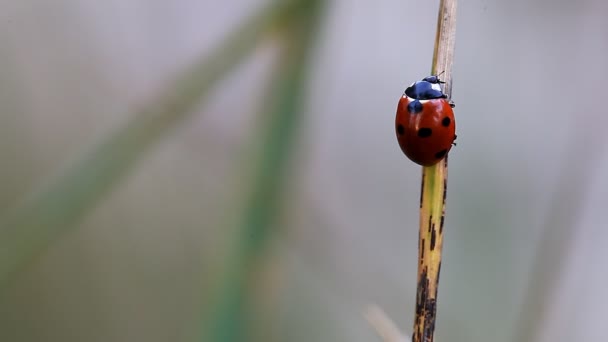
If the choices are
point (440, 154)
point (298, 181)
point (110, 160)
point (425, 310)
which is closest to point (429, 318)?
point (425, 310)

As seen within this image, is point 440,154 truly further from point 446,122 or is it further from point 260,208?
point 260,208

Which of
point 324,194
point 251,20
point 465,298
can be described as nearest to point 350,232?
point 324,194

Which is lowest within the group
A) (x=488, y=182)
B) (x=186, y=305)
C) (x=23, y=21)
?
(x=186, y=305)

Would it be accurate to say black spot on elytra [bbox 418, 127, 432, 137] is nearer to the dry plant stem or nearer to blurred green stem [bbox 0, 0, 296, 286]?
the dry plant stem

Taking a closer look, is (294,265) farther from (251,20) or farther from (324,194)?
(251,20)

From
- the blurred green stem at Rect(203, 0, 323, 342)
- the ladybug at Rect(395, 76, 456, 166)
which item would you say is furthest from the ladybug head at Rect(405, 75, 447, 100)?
the blurred green stem at Rect(203, 0, 323, 342)

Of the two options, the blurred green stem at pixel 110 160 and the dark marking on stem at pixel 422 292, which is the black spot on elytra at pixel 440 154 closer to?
the dark marking on stem at pixel 422 292
